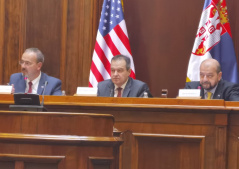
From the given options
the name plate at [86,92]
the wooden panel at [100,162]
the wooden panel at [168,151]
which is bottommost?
the wooden panel at [168,151]

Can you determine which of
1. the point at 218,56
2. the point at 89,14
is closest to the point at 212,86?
the point at 218,56

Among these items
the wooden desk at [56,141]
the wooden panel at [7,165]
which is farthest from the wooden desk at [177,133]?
the wooden panel at [7,165]

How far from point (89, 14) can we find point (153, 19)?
2.81 feet

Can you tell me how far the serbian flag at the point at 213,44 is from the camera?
18.4 ft

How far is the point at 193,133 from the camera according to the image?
384 centimetres

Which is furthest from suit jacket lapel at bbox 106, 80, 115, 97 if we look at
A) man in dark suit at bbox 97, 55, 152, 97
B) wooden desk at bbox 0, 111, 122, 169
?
wooden desk at bbox 0, 111, 122, 169

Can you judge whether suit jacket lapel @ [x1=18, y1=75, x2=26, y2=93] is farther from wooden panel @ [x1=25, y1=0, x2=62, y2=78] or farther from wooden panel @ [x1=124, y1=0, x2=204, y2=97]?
wooden panel @ [x1=124, y1=0, x2=204, y2=97]

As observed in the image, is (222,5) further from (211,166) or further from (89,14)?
(211,166)

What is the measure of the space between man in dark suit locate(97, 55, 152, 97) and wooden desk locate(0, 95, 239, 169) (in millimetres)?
905

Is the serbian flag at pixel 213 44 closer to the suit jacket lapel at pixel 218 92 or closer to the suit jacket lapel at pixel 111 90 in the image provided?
the suit jacket lapel at pixel 218 92

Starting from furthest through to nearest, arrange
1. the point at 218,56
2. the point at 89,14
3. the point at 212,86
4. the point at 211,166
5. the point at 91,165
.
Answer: the point at 89,14, the point at 218,56, the point at 212,86, the point at 211,166, the point at 91,165

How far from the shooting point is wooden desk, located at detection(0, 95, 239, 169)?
3.78m

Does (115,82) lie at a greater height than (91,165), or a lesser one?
greater

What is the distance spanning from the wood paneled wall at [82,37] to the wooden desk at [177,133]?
Answer: 2155 mm
